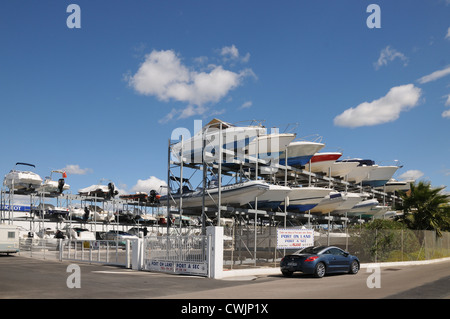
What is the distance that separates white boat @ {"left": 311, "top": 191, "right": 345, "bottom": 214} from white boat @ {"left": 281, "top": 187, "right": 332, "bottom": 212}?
2.67 meters

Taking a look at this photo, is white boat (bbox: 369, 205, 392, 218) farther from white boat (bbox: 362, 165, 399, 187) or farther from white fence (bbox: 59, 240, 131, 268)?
white fence (bbox: 59, 240, 131, 268)

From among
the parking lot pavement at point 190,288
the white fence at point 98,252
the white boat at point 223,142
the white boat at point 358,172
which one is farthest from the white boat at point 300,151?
the parking lot pavement at point 190,288

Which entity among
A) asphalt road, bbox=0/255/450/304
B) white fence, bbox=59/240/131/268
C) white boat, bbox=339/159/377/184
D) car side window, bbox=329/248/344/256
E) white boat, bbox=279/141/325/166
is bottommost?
white fence, bbox=59/240/131/268

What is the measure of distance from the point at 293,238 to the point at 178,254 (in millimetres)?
5551

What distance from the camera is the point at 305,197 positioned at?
102ft

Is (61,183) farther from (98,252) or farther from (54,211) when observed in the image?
(98,252)

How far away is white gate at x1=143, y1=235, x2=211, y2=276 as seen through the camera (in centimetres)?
1633

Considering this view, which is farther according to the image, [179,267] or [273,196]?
[273,196]

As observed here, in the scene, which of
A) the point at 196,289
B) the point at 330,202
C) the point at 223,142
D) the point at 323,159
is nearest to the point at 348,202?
the point at 330,202

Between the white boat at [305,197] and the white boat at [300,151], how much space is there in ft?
8.48

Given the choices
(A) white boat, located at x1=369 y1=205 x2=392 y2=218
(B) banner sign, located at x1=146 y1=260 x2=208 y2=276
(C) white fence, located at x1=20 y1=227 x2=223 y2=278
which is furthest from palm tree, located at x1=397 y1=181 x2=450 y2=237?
(B) banner sign, located at x1=146 y1=260 x2=208 y2=276

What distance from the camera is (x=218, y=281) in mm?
15008
